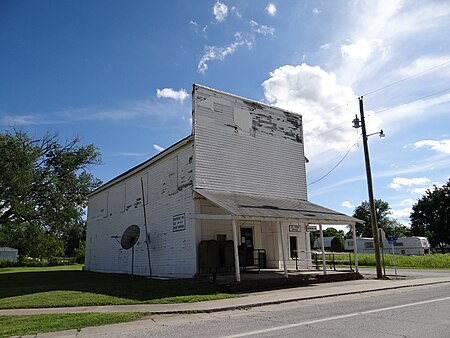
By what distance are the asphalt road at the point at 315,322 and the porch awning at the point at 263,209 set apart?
4741 mm

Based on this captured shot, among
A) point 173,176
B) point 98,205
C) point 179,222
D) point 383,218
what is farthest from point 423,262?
point 383,218

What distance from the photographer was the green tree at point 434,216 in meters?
67.1

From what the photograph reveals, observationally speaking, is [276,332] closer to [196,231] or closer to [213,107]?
[196,231]

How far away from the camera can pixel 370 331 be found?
6.72 metres

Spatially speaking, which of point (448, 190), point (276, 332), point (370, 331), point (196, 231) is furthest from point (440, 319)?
point (448, 190)

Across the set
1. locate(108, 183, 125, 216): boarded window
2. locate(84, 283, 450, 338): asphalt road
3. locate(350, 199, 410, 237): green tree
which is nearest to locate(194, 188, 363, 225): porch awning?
locate(84, 283, 450, 338): asphalt road

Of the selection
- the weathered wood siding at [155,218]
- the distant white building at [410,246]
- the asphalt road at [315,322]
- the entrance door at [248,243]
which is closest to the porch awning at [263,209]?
the weathered wood siding at [155,218]

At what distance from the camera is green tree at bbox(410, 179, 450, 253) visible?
67062 millimetres

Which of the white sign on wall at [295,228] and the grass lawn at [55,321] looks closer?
the grass lawn at [55,321]

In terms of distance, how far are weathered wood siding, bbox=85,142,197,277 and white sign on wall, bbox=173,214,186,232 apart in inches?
5.4

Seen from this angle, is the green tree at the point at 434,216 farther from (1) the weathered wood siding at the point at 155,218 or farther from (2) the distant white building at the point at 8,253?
(2) the distant white building at the point at 8,253

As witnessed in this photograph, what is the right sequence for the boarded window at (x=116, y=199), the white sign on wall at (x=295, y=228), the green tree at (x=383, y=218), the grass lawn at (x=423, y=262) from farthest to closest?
the green tree at (x=383, y=218)
the grass lawn at (x=423, y=262)
the boarded window at (x=116, y=199)
the white sign on wall at (x=295, y=228)

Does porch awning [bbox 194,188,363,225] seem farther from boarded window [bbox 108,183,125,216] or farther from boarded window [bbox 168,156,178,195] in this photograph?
boarded window [bbox 108,183,125,216]

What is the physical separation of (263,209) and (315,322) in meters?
8.36
